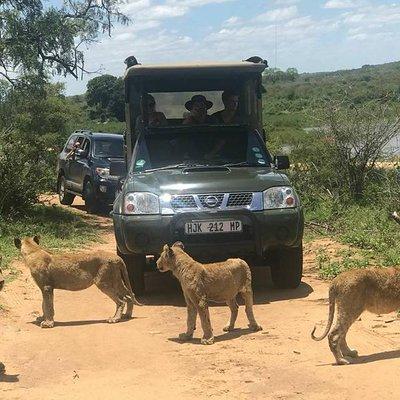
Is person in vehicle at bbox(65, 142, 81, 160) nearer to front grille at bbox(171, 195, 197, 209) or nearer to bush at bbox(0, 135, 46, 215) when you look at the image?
bush at bbox(0, 135, 46, 215)

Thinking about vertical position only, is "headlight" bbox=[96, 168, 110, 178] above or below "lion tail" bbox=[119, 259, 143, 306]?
above

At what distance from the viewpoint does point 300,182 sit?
14125 mm

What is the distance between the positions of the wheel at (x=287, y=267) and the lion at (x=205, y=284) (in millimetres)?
1224

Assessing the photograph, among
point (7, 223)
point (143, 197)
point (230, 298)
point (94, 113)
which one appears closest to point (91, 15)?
point (7, 223)

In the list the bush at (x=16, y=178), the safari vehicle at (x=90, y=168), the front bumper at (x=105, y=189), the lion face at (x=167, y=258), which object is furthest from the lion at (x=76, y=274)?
the front bumper at (x=105, y=189)

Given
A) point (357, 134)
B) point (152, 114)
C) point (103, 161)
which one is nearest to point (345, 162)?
point (357, 134)

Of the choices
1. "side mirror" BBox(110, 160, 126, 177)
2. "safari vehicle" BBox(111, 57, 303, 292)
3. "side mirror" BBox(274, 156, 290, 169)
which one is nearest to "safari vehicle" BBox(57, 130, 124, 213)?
"side mirror" BBox(110, 160, 126, 177)

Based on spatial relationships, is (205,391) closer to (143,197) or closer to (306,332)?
(306,332)

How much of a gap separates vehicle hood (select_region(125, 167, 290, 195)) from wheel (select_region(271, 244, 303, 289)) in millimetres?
755

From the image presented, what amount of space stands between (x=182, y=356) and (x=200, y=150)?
3.32m

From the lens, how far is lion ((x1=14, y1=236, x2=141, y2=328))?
20.6ft

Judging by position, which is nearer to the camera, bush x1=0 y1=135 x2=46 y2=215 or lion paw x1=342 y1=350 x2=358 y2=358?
lion paw x1=342 y1=350 x2=358 y2=358

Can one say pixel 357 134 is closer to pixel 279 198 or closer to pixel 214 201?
pixel 279 198

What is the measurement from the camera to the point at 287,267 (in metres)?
7.29
